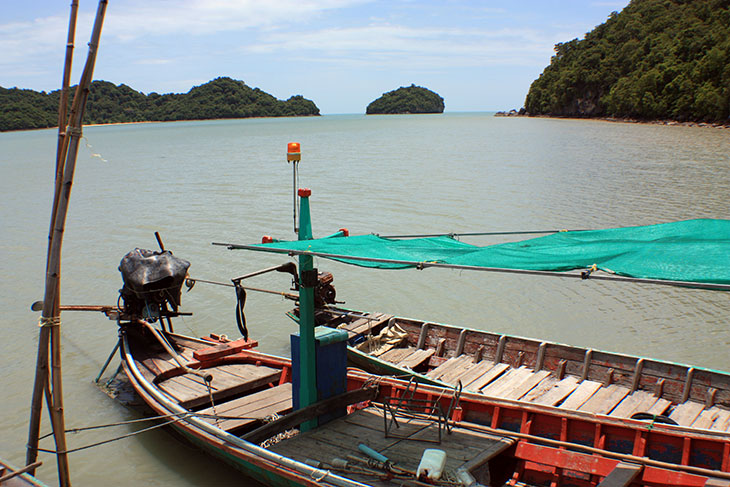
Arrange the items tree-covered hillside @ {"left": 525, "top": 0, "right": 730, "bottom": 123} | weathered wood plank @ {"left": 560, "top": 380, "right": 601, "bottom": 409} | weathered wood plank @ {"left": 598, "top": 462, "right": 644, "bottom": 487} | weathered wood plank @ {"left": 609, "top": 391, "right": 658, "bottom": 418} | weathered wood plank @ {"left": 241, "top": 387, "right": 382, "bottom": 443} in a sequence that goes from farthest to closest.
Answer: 1. tree-covered hillside @ {"left": 525, "top": 0, "right": 730, "bottom": 123}
2. weathered wood plank @ {"left": 560, "top": 380, "right": 601, "bottom": 409}
3. weathered wood plank @ {"left": 609, "top": 391, "right": 658, "bottom": 418}
4. weathered wood plank @ {"left": 241, "top": 387, "right": 382, "bottom": 443}
5. weathered wood plank @ {"left": 598, "top": 462, "right": 644, "bottom": 487}

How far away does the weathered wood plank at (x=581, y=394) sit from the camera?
8125mm

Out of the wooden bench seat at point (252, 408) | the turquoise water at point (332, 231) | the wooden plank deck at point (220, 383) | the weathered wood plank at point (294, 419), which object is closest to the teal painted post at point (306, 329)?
the weathered wood plank at point (294, 419)

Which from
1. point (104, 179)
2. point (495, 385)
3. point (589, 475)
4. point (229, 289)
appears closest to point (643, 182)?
point (229, 289)

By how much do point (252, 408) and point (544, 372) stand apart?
4559 mm

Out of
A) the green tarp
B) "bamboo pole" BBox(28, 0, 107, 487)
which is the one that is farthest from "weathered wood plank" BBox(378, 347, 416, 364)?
"bamboo pole" BBox(28, 0, 107, 487)

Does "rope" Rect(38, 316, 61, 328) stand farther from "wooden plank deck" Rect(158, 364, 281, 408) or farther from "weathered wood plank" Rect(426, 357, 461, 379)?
"weathered wood plank" Rect(426, 357, 461, 379)

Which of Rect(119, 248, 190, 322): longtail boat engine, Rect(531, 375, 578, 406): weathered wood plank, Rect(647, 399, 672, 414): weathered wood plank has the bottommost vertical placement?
Rect(531, 375, 578, 406): weathered wood plank

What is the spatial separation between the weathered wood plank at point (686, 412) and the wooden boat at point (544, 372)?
12 mm

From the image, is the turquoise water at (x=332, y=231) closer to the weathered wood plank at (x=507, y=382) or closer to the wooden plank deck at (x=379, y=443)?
the wooden plank deck at (x=379, y=443)

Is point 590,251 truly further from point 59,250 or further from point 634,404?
point 59,250

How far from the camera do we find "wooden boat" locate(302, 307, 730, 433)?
7.93m

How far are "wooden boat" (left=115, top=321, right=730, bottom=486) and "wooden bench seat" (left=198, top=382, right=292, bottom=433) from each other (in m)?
0.01

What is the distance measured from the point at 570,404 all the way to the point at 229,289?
10880mm

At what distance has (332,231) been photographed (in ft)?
→ 73.9
